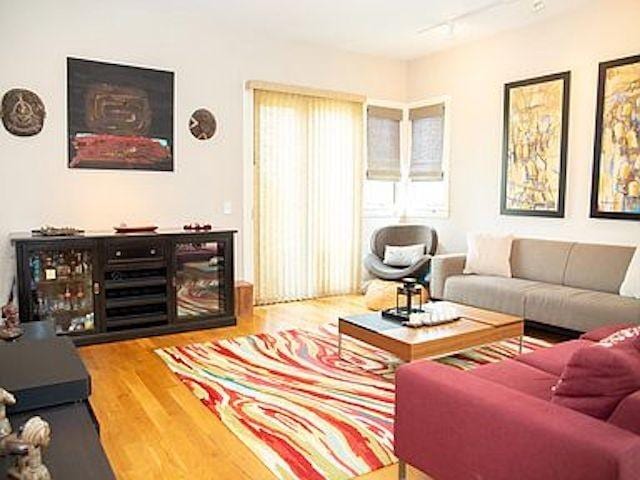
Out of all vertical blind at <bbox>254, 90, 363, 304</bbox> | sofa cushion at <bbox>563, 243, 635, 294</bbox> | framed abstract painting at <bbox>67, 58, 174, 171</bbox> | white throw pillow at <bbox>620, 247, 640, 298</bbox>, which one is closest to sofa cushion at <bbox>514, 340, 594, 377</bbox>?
white throw pillow at <bbox>620, 247, 640, 298</bbox>

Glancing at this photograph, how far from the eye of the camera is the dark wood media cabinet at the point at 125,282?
13.3 feet

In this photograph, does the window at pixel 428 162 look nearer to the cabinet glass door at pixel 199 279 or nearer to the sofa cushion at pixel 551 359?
the cabinet glass door at pixel 199 279

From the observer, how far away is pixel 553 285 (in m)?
4.65

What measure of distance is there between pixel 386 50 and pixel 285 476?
5143 millimetres

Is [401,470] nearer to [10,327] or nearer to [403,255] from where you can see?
[10,327]

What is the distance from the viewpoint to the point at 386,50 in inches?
241

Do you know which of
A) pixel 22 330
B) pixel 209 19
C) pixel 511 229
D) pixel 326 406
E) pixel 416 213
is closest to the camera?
pixel 22 330

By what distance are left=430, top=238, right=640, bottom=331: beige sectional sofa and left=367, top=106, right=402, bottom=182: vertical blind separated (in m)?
1.76

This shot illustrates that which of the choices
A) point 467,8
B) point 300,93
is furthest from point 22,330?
point 467,8

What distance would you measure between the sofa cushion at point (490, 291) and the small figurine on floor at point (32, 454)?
393 centimetres

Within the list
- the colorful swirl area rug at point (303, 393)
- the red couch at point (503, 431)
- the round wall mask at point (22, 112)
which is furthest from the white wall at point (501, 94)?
the round wall mask at point (22, 112)

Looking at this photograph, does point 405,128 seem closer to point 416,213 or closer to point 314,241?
point 416,213

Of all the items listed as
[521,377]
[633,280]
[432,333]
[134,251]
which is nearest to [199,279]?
[134,251]

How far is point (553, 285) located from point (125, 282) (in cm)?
377
